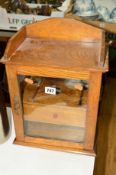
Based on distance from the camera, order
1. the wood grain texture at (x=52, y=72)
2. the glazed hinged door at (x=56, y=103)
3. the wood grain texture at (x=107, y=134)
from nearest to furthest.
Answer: the wood grain texture at (x=52, y=72) → the glazed hinged door at (x=56, y=103) → the wood grain texture at (x=107, y=134)

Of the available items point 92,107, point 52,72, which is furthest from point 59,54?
point 92,107

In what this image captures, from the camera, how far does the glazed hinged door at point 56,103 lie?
2.51ft

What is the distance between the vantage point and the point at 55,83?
0.79 m

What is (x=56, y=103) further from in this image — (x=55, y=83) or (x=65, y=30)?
(x=65, y=30)

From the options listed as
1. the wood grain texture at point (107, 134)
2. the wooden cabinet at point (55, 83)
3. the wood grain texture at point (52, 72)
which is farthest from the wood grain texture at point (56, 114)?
the wood grain texture at point (107, 134)

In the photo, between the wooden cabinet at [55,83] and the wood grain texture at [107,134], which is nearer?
the wooden cabinet at [55,83]

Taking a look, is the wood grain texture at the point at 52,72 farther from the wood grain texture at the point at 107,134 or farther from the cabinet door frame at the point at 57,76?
the wood grain texture at the point at 107,134

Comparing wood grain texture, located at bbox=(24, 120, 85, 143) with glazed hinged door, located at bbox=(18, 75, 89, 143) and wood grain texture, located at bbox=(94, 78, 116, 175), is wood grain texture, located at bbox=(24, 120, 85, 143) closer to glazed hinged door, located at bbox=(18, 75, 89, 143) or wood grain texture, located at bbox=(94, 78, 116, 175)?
glazed hinged door, located at bbox=(18, 75, 89, 143)

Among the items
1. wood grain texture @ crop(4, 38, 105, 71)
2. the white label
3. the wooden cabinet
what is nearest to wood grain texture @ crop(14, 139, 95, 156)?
the wooden cabinet

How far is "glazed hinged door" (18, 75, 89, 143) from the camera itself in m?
0.77

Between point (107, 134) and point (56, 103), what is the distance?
2.33ft

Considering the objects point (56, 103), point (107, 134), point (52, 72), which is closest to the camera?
point (52, 72)

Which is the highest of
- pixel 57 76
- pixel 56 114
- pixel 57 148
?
pixel 57 76

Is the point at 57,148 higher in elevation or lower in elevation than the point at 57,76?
lower
